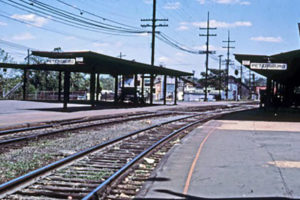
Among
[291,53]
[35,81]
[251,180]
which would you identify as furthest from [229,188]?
[35,81]

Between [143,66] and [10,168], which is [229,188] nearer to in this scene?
[10,168]

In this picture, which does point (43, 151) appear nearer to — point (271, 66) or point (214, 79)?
point (271, 66)

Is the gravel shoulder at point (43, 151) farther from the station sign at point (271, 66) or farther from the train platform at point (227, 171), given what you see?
the station sign at point (271, 66)

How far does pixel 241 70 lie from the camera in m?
108

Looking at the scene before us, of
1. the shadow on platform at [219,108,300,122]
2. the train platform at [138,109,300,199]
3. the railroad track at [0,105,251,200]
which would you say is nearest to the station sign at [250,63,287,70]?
the shadow on platform at [219,108,300,122]

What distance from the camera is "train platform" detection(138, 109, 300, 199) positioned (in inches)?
242

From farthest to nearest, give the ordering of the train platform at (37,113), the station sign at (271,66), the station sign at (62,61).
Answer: the station sign at (62,61) → the station sign at (271,66) → the train platform at (37,113)

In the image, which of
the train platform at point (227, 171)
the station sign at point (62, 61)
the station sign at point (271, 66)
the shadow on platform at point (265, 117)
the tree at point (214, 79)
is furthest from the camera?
the tree at point (214, 79)

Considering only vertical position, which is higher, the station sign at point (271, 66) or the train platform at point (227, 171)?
the station sign at point (271, 66)

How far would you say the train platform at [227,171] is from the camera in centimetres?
614

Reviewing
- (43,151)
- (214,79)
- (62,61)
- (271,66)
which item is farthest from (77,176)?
(214,79)

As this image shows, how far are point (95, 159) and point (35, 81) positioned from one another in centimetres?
7631

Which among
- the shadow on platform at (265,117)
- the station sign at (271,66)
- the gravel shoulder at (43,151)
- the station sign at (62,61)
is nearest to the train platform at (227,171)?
the gravel shoulder at (43,151)

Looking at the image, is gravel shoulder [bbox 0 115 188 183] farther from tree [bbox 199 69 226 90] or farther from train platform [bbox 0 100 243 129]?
tree [bbox 199 69 226 90]
